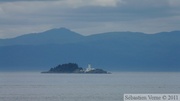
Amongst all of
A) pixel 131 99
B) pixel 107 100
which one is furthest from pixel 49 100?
pixel 131 99

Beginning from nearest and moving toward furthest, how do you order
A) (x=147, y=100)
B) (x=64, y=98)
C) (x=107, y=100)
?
1. (x=147, y=100)
2. (x=107, y=100)
3. (x=64, y=98)

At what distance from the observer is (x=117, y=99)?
3423 inches

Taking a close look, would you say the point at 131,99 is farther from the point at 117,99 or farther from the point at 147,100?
the point at 117,99

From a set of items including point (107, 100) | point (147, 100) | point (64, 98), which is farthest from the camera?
point (64, 98)

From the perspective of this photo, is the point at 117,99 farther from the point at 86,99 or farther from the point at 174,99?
the point at 174,99

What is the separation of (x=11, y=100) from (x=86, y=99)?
10.0 metres

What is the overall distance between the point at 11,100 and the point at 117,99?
14282mm

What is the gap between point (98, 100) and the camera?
86.1 m

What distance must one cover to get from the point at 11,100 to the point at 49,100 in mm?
5256

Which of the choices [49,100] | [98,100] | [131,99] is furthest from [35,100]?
[131,99]

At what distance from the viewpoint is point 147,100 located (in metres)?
40.6

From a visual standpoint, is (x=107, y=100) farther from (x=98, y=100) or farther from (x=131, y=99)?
(x=131, y=99)

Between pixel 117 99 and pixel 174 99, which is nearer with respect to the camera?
pixel 174 99

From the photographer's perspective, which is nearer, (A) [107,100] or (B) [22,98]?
(A) [107,100]
